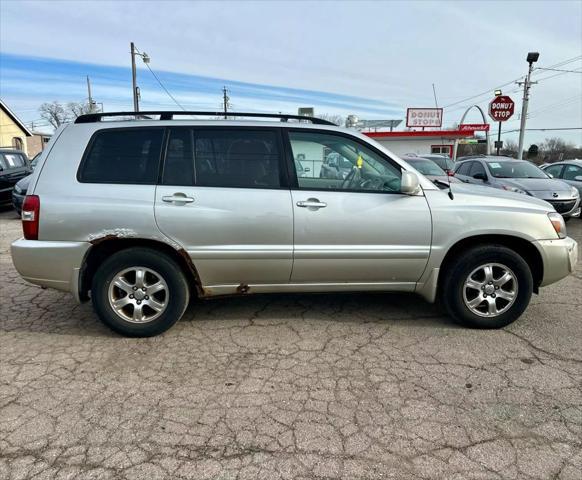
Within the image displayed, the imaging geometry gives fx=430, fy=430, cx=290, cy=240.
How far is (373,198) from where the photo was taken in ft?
12.0

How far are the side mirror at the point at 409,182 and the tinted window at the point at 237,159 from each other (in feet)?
3.36

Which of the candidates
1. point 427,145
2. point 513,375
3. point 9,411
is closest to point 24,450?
point 9,411

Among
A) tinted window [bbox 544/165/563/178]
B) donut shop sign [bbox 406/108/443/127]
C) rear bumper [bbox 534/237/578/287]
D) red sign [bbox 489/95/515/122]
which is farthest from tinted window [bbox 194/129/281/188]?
donut shop sign [bbox 406/108/443/127]

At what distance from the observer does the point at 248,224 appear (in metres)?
3.57

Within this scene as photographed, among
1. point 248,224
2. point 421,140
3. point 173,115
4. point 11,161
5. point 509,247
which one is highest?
point 421,140

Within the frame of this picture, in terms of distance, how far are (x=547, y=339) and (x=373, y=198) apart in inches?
76.7

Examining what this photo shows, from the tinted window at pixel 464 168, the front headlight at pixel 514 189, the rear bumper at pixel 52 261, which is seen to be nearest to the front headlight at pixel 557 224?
the rear bumper at pixel 52 261

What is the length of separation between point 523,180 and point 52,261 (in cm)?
949

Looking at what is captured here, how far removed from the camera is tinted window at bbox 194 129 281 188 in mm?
3623

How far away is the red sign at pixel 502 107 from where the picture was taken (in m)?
18.9

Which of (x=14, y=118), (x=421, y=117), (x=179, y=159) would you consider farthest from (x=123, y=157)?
(x=14, y=118)

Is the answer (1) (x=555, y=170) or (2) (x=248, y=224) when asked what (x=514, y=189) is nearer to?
(1) (x=555, y=170)

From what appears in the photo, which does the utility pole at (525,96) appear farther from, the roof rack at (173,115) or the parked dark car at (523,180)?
the roof rack at (173,115)

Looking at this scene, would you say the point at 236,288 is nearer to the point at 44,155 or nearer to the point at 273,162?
the point at 273,162
